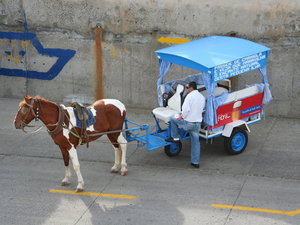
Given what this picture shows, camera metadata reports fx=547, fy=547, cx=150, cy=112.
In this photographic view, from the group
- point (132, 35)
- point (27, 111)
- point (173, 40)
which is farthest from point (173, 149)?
point (132, 35)

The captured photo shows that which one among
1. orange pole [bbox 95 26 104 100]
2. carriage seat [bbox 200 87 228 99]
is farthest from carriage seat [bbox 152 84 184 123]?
orange pole [bbox 95 26 104 100]

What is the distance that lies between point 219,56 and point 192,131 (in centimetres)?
158

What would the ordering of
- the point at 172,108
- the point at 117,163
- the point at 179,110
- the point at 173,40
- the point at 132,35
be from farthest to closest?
the point at 132,35 → the point at 173,40 → the point at 172,108 → the point at 179,110 → the point at 117,163

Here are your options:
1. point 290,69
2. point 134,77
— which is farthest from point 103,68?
point 290,69

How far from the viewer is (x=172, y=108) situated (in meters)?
11.4

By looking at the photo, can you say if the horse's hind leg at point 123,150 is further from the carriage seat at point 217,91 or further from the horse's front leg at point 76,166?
the carriage seat at point 217,91

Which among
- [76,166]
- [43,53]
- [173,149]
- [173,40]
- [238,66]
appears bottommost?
[173,149]

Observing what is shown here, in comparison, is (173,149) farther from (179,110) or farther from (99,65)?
(99,65)

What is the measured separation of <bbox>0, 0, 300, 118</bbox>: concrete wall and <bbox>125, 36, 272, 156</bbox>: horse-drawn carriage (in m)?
1.72

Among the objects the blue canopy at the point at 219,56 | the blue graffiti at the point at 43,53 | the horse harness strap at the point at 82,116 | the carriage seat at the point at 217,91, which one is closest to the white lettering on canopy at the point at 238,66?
the blue canopy at the point at 219,56

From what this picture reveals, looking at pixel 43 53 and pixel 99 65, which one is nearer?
pixel 99 65

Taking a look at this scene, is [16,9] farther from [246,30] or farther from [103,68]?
[246,30]

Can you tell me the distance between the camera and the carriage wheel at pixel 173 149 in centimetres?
1154

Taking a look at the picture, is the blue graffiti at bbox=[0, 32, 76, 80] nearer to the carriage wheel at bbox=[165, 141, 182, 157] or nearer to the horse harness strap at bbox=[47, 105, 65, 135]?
the carriage wheel at bbox=[165, 141, 182, 157]
